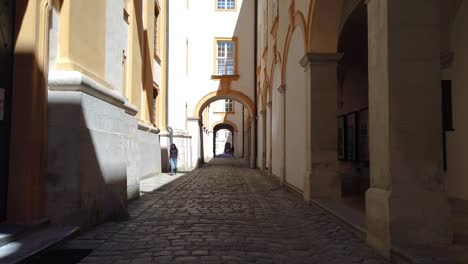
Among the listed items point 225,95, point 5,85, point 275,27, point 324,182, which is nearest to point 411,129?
point 324,182

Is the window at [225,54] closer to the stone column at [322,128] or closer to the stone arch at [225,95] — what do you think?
the stone arch at [225,95]

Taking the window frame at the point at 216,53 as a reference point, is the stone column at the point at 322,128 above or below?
below

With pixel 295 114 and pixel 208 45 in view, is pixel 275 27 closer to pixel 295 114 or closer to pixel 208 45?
pixel 295 114

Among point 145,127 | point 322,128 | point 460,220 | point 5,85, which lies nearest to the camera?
point 5,85

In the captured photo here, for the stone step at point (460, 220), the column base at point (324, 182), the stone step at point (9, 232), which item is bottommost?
the stone step at point (460, 220)

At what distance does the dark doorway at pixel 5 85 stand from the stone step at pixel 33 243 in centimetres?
53

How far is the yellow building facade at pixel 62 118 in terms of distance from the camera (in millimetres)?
Answer: 5504

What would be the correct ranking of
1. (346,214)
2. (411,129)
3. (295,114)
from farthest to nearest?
(295,114) < (346,214) < (411,129)

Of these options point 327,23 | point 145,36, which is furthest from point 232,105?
point 327,23

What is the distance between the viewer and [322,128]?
30.8ft

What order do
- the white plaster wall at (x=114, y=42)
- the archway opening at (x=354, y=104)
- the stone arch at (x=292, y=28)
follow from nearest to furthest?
the white plaster wall at (x=114, y=42) → the stone arch at (x=292, y=28) → the archway opening at (x=354, y=104)

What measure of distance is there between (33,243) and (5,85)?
195 centimetres

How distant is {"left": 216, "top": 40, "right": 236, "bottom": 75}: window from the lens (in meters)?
27.4

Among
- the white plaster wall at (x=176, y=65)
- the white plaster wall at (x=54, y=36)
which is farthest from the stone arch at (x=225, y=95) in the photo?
the white plaster wall at (x=54, y=36)
